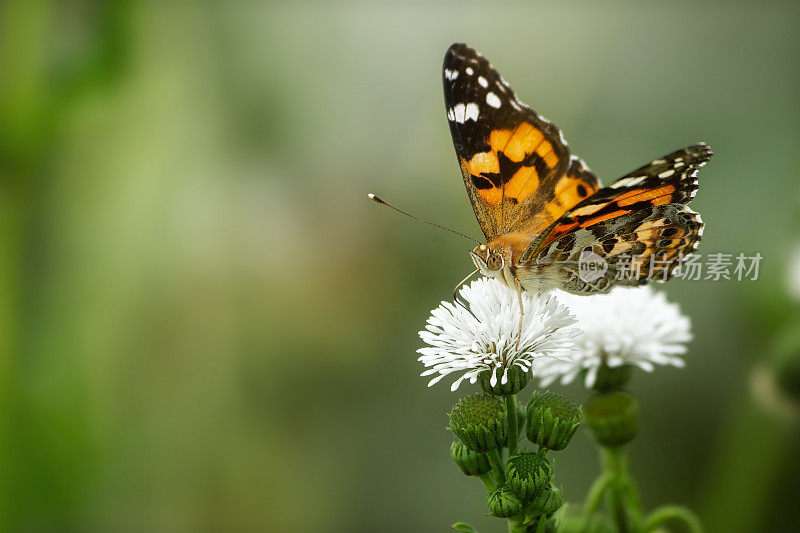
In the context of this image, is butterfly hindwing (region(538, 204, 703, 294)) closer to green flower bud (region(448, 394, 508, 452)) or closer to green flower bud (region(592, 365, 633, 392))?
green flower bud (region(592, 365, 633, 392))

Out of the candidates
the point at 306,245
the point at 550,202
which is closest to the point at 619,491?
the point at 550,202

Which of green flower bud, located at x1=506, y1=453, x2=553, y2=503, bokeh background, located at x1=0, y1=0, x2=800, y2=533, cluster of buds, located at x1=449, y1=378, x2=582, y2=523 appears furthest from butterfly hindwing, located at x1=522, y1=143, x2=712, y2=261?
bokeh background, located at x1=0, y1=0, x2=800, y2=533

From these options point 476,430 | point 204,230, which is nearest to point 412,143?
point 204,230

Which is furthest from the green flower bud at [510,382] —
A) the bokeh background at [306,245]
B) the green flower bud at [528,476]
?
the bokeh background at [306,245]

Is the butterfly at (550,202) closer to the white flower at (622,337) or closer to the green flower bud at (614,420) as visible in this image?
the white flower at (622,337)

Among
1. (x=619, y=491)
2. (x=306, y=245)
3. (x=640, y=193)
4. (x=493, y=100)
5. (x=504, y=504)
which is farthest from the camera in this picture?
(x=306, y=245)

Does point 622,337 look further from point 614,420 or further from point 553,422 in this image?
point 553,422
